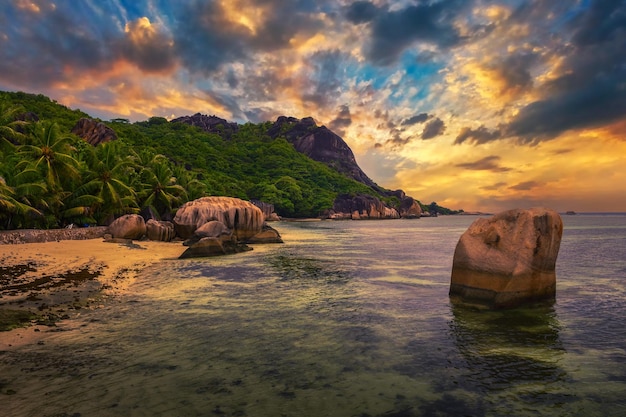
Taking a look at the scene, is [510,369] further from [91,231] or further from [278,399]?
[91,231]

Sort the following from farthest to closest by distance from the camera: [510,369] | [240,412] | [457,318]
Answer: [457,318] < [510,369] < [240,412]

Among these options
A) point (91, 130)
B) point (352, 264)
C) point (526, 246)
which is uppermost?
point (91, 130)

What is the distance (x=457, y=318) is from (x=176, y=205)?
42.9 m

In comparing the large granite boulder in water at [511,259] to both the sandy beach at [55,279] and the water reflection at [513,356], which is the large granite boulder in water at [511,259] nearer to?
the water reflection at [513,356]

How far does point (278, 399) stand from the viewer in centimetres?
533

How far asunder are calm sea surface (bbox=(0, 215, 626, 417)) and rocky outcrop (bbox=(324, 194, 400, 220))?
12407cm

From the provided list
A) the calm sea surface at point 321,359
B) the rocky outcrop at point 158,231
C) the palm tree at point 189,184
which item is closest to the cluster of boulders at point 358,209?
the palm tree at point 189,184

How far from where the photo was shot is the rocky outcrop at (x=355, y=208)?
137 meters

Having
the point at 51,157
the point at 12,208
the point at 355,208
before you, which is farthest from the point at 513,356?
the point at 355,208

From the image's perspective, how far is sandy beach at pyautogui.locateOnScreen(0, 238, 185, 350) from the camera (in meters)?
8.63

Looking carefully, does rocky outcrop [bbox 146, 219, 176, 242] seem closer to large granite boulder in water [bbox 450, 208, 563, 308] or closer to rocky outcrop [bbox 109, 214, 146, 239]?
rocky outcrop [bbox 109, 214, 146, 239]

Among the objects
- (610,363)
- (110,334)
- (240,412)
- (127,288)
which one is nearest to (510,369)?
(610,363)

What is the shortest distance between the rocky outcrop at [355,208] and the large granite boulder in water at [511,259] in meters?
123

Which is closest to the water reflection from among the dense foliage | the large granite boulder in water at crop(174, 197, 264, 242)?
the large granite boulder in water at crop(174, 197, 264, 242)
